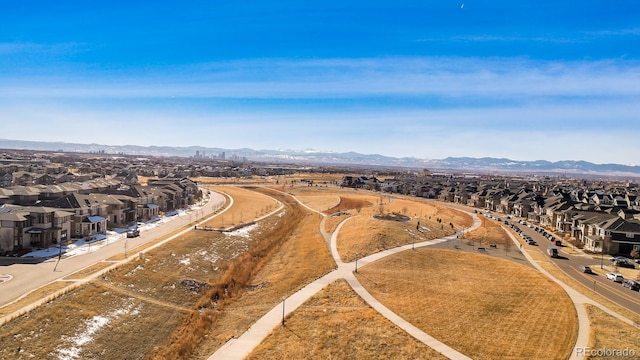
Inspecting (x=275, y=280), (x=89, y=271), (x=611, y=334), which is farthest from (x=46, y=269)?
(x=611, y=334)

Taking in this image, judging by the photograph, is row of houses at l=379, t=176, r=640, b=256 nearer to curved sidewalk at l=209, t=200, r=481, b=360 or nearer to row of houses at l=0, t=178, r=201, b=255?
curved sidewalk at l=209, t=200, r=481, b=360

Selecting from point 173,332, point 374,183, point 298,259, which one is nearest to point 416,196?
point 374,183

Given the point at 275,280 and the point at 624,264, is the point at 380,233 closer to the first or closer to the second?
the point at 275,280

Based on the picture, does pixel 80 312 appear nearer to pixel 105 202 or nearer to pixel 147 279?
pixel 147 279

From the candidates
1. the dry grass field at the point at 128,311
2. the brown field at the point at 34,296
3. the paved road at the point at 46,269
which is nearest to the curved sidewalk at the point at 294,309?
the dry grass field at the point at 128,311

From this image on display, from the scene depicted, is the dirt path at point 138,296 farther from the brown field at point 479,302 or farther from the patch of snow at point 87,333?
the brown field at point 479,302
